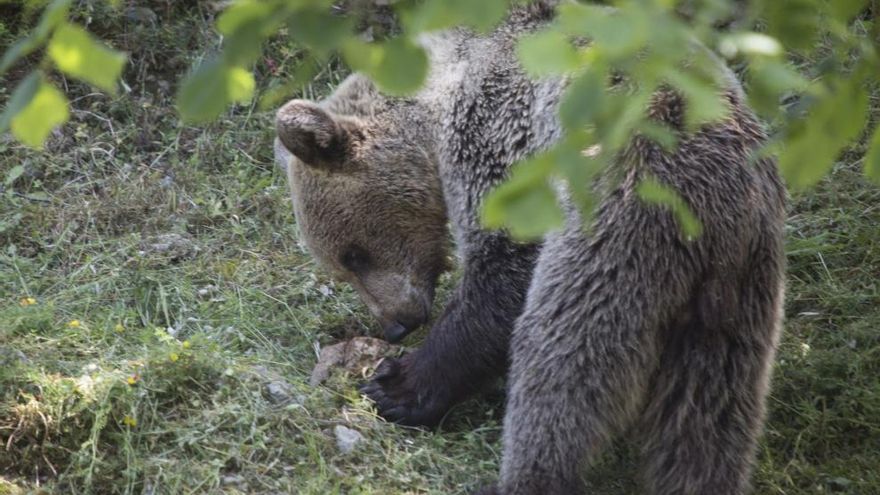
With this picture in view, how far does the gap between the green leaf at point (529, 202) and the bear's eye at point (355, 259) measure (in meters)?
4.16

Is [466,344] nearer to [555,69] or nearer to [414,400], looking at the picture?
[414,400]

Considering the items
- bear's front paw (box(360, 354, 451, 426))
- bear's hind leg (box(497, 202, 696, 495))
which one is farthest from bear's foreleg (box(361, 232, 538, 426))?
bear's hind leg (box(497, 202, 696, 495))

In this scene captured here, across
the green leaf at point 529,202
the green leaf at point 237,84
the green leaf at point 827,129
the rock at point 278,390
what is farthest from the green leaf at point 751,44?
the rock at point 278,390

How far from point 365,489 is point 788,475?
5.95 feet

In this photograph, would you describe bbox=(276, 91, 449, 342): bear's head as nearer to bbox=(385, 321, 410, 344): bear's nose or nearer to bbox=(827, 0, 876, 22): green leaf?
bbox=(385, 321, 410, 344): bear's nose

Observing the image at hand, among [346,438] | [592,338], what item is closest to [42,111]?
[592,338]

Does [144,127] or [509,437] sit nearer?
[509,437]

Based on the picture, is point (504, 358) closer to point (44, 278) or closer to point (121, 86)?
point (44, 278)

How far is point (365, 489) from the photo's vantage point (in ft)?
16.0

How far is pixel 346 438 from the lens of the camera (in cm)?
520

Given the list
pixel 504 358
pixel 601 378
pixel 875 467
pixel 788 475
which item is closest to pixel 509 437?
pixel 601 378

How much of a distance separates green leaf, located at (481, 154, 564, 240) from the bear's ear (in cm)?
381

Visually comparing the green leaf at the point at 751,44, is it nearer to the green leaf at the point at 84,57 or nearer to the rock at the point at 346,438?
the green leaf at the point at 84,57

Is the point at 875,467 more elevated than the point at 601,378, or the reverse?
the point at 601,378
